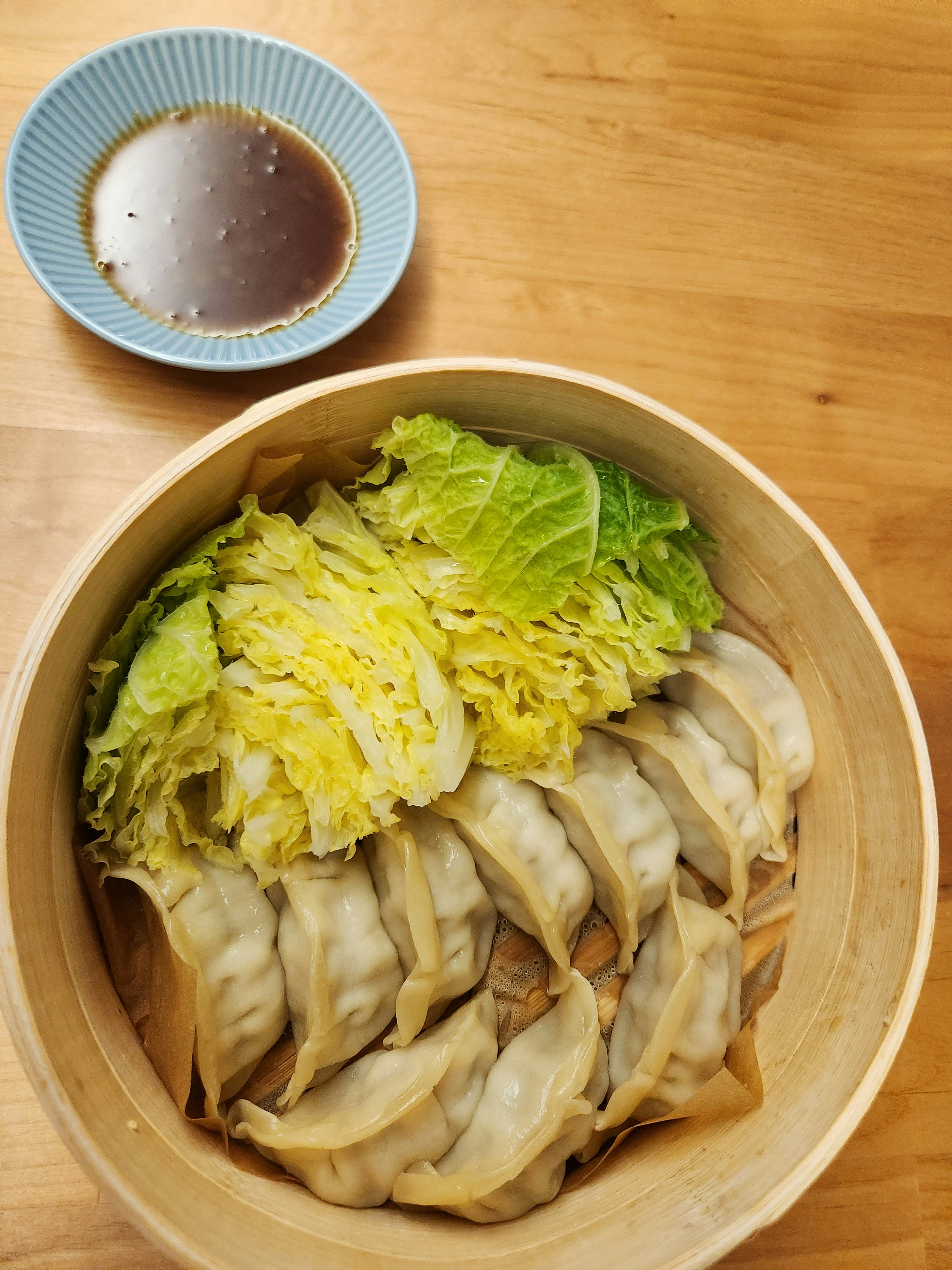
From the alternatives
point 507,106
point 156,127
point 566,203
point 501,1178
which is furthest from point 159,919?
point 507,106

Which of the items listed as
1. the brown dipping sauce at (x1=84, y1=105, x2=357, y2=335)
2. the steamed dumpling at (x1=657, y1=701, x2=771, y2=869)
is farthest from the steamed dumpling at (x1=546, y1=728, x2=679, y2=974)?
the brown dipping sauce at (x1=84, y1=105, x2=357, y2=335)

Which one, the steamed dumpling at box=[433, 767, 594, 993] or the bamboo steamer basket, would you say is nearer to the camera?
the bamboo steamer basket

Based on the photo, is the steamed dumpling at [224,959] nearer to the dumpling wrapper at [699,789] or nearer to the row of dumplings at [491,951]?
the row of dumplings at [491,951]

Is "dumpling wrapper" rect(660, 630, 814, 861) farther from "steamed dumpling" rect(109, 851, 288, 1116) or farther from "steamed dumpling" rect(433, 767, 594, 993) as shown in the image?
"steamed dumpling" rect(109, 851, 288, 1116)

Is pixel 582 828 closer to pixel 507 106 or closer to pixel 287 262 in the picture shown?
pixel 287 262

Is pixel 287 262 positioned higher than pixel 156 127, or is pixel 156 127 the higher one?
pixel 156 127

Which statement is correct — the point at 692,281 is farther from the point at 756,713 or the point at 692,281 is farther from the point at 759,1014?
the point at 759,1014

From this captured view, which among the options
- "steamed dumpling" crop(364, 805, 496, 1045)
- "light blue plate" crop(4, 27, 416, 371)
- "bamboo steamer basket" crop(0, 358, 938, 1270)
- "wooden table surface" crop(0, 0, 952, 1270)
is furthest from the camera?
"wooden table surface" crop(0, 0, 952, 1270)
